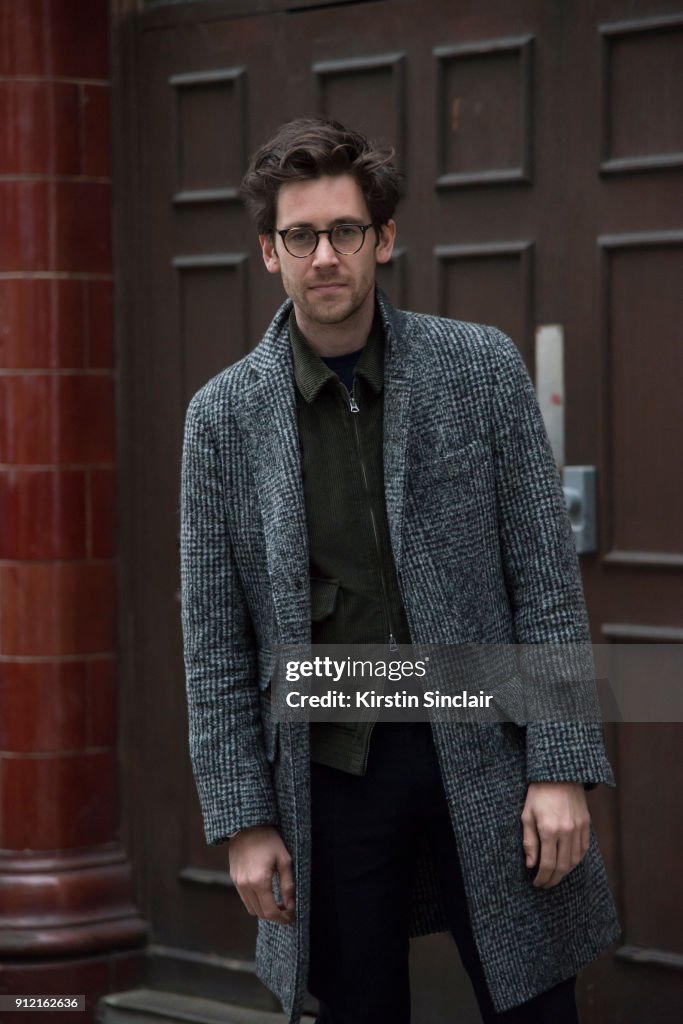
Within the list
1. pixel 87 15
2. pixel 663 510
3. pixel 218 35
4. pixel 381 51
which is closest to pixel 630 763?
pixel 663 510

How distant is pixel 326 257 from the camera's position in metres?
2.56

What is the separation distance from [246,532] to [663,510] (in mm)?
1289

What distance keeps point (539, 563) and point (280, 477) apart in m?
0.44

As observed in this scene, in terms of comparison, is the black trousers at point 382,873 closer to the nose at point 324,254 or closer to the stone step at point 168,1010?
the nose at point 324,254

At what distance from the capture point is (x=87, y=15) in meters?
4.38

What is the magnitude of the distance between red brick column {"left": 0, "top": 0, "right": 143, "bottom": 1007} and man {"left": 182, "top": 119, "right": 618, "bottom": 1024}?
1.76 metres

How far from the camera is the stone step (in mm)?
4348

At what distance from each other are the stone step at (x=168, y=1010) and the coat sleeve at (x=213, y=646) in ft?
6.05

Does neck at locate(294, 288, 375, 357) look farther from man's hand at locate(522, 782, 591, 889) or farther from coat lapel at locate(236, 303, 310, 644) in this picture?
man's hand at locate(522, 782, 591, 889)

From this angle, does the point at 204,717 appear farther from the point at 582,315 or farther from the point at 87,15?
the point at 87,15

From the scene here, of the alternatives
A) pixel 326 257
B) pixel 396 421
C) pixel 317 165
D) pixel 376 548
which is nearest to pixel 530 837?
pixel 376 548

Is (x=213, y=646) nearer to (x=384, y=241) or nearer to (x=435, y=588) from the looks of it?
(x=435, y=588)

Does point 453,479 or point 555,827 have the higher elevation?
point 453,479

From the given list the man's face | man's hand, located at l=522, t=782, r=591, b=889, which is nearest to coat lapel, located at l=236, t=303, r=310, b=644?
the man's face
